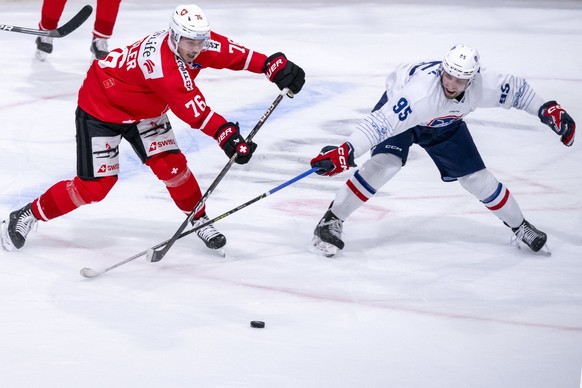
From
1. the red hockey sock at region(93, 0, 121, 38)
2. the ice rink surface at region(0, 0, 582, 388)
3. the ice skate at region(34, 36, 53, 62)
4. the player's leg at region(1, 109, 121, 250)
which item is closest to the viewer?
the ice rink surface at region(0, 0, 582, 388)

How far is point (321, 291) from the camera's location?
388 centimetres

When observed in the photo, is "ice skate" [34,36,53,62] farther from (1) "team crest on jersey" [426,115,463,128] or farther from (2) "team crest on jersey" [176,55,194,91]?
(1) "team crest on jersey" [426,115,463,128]

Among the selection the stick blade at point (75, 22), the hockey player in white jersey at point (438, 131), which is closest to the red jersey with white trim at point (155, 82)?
the hockey player in white jersey at point (438, 131)

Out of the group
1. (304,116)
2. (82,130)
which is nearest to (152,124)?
(82,130)

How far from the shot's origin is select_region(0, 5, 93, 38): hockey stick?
20.5 ft

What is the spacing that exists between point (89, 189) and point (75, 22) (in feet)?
8.30

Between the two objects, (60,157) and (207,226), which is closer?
(207,226)

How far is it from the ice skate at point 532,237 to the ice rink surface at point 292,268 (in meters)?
0.08

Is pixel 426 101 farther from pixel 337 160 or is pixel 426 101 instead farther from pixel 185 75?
pixel 185 75

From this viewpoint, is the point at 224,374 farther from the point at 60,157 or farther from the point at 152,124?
the point at 60,157

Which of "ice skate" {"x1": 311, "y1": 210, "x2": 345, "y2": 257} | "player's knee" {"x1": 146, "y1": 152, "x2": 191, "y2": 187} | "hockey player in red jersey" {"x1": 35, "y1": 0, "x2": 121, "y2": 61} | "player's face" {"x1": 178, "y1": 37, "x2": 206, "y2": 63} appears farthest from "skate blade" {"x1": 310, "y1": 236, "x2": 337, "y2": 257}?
"hockey player in red jersey" {"x1": 35, "y1": 0, "x2": 121, "y2": 61}

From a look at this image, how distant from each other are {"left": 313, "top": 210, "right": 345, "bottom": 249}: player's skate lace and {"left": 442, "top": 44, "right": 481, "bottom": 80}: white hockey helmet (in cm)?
82

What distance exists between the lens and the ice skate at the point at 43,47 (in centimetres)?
685

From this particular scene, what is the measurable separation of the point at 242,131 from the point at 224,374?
9.20 ft
